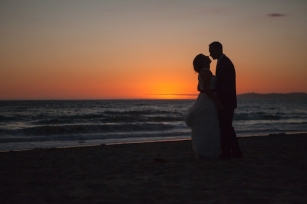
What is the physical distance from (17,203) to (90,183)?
1013mm

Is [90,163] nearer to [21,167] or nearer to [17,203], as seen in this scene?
[21,167]

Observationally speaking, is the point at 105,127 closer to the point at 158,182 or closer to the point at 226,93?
the point at 226,93

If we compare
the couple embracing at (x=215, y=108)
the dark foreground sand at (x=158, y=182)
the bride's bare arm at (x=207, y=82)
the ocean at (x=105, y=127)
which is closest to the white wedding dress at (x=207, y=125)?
the couple embracing at (x=215, y=108)

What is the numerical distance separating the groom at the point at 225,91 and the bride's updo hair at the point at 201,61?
131 mm

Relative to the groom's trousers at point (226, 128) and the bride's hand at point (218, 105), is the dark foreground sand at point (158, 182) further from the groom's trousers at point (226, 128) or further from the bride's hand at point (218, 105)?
the bride's hand at point (218, 105)

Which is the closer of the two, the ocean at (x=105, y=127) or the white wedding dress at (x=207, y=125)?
the white wedding dress at (x=207, y=125)

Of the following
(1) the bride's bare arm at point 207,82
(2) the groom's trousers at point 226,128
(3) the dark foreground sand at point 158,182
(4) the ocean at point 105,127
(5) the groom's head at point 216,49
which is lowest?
(4) the ocean at point 105,127

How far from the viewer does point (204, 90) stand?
19.0ft

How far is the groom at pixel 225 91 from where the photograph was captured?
5762 mm

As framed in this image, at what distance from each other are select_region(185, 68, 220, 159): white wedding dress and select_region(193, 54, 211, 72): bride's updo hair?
0.19 m

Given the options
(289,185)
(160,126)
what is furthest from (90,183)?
(160,126)

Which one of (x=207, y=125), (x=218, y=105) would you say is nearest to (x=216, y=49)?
(x=218, y=105)

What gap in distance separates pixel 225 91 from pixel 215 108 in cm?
31

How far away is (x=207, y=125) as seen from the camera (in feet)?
19.2
